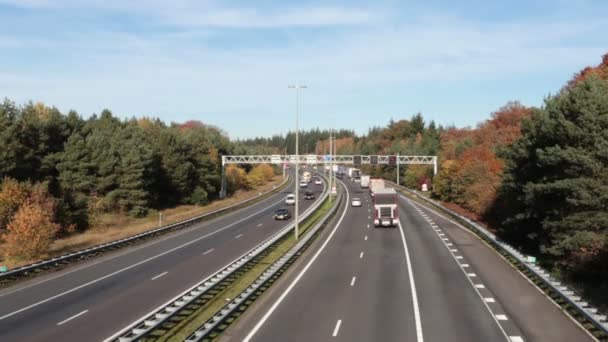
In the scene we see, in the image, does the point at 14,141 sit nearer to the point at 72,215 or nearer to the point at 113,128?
the point at 72,215

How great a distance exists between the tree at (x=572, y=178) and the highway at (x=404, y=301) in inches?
167

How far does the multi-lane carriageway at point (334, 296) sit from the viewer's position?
21.0 metres

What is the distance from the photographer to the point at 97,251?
1607 inches

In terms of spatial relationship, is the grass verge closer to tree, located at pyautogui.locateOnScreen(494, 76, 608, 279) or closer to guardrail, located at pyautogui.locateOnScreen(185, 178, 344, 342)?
guardrail, located at pyautogui.locateOnScreen(185, 178, 344, 342)

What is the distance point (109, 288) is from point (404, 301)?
14.5 meters

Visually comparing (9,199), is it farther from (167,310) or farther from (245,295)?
(167,310)

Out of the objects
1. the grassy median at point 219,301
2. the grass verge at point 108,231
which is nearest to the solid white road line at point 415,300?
the grassy median at point 219,301

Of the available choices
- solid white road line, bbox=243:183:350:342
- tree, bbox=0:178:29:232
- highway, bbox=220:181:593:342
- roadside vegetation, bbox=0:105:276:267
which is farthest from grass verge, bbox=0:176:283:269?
highway, bbox=220:181:593:342

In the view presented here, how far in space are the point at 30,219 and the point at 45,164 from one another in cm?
2931

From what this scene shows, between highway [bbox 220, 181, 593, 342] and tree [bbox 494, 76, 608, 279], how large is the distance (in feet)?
14.0

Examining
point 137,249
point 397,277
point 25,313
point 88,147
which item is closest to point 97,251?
point 137,249

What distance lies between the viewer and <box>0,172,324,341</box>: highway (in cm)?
2145

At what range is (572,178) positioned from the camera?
37.5m

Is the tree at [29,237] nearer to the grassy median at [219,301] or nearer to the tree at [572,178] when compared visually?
the grassy median at [219,301]
